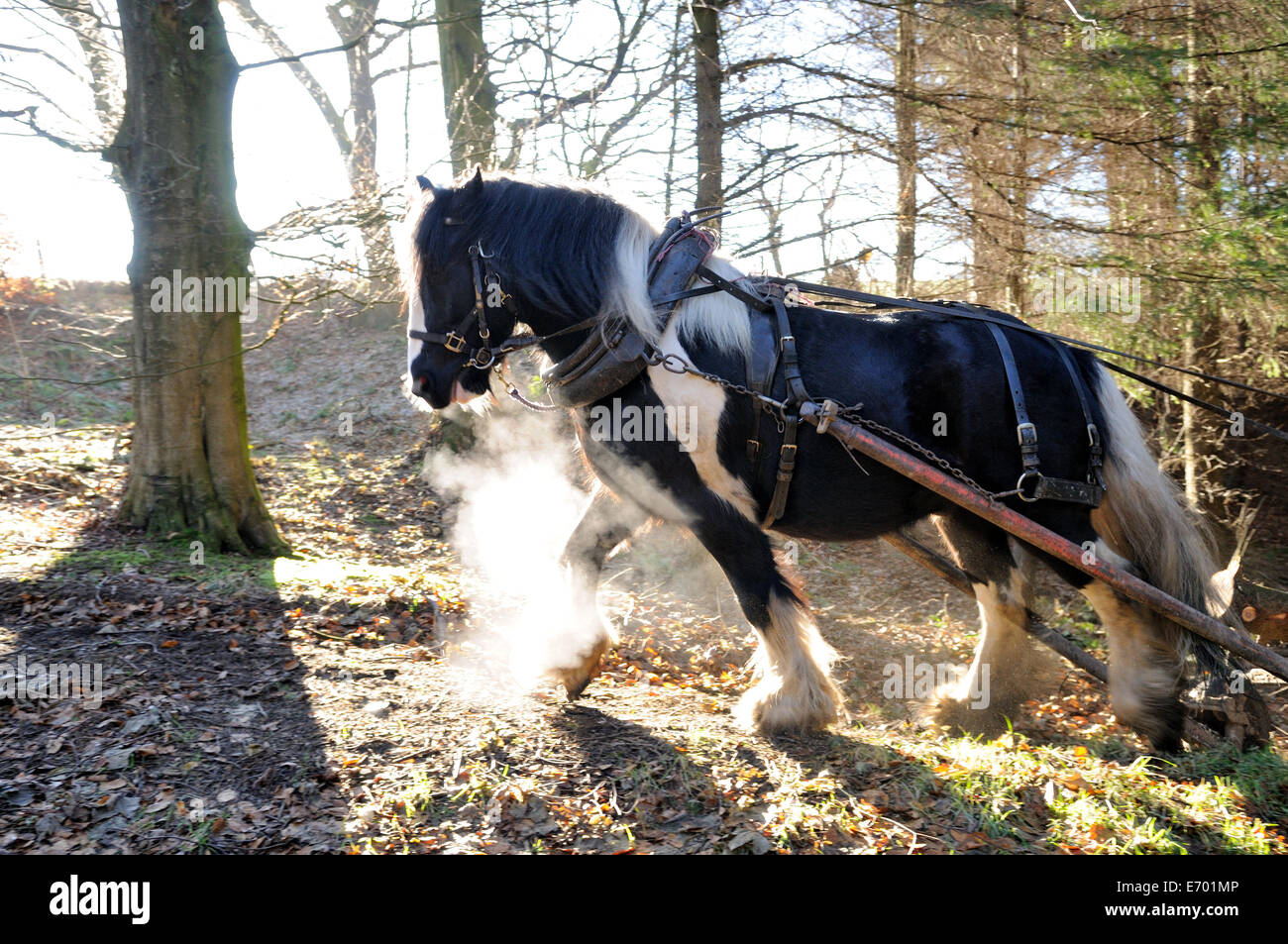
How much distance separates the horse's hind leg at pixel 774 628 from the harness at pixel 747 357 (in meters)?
0.22

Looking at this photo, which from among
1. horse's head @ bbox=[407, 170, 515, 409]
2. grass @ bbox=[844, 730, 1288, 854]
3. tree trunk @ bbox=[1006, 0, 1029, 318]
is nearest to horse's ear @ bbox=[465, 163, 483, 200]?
horse's head @ bbox=[407, 170, 515, 409]

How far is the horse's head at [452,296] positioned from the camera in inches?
153

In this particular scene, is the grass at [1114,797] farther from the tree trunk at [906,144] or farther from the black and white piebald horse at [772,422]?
the tree trunk at [906,144]

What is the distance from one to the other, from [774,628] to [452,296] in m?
2.12

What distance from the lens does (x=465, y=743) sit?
12.1 feet

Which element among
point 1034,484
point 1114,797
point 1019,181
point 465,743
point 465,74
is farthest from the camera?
point 465,74

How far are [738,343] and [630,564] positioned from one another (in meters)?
4.27

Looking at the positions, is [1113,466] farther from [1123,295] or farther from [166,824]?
[166,824]

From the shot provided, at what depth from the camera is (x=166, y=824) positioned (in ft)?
10.1

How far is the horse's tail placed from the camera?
418cm

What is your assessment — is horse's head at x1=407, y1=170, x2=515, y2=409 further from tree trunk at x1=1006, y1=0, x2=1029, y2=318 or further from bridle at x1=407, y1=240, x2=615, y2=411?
tree trunk at x1=1006, y1=0, x2=1029, y2=318

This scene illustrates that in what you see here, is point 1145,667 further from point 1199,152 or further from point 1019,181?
point 1019,181

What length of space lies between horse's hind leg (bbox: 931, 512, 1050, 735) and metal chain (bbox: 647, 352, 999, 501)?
675mm

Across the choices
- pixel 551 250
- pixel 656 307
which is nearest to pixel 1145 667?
pixel 656 307
